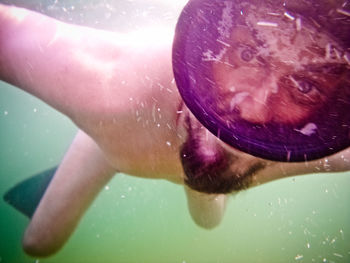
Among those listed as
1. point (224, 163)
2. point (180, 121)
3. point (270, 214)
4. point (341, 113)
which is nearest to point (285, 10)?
point (341, 113)

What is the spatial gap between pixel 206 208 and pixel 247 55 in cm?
287

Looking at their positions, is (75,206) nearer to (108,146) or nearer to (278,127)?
(108,146)

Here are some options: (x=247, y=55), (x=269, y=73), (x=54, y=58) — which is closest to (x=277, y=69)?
(x=269, y=73)

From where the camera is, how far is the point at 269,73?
138 centimetres

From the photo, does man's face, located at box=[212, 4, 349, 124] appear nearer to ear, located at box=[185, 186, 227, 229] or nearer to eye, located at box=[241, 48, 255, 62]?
eye, located at box=[241, 48, 255, 62]

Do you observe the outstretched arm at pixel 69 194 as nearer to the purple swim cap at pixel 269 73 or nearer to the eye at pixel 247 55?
the purple swim cap at pixel 269 73

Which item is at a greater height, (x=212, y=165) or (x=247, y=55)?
(x=247, y=55)

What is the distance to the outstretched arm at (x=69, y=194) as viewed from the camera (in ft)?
11.6

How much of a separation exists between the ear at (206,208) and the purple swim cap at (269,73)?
6.72ft

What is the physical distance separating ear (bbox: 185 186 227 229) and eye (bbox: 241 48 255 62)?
2.26 meters

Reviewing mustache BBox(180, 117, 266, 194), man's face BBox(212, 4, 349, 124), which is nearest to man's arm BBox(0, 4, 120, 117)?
mustache BBox(180, 117, 266, 194)

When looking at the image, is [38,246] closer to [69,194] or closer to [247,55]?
[69,194]

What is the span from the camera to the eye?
4.54 feet

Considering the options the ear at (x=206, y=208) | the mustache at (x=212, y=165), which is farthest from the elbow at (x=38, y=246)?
the mustache at (x=212, y=165)
